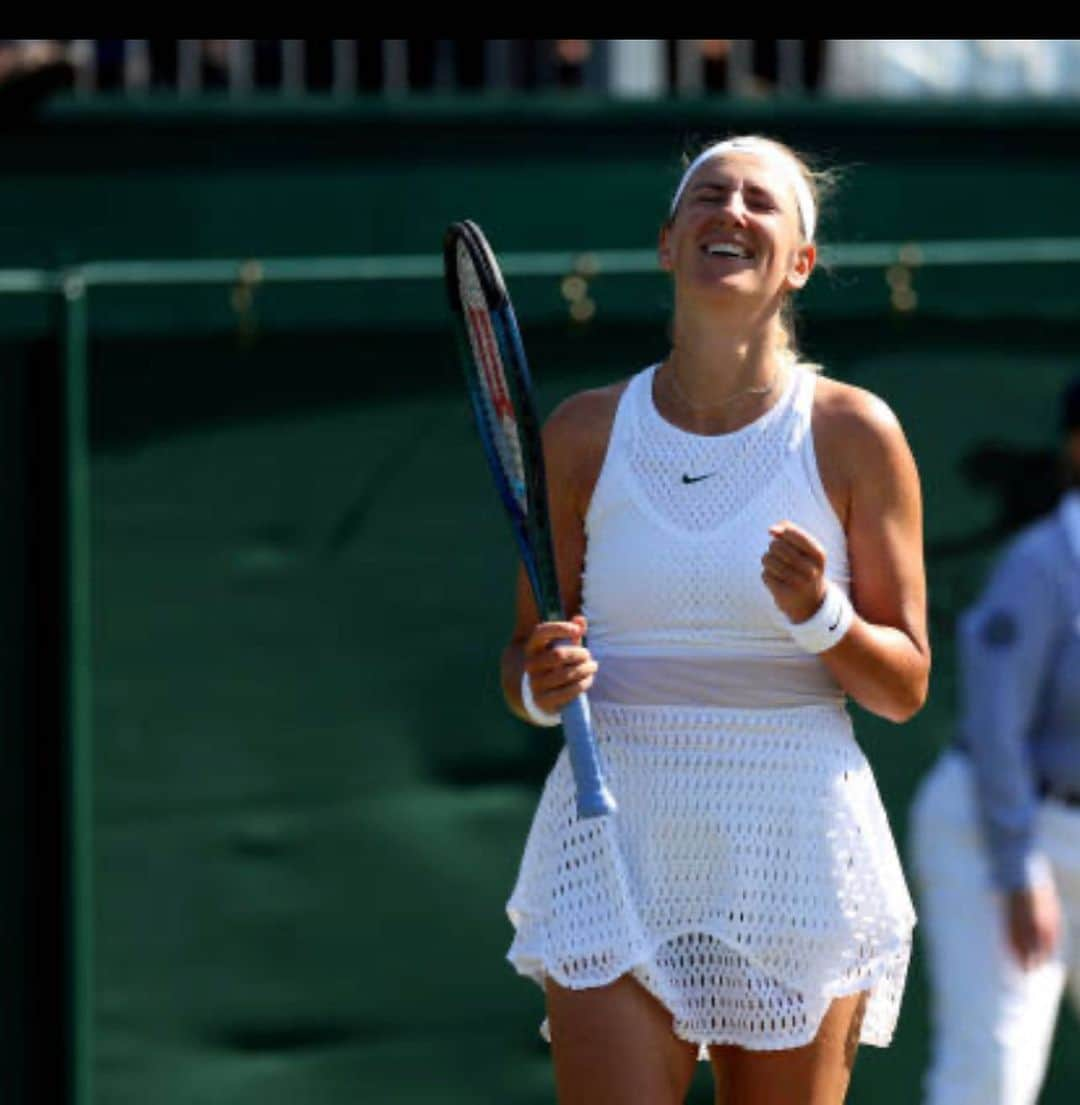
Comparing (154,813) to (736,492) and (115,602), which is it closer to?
(115,602)

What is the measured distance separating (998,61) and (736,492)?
17.7 feet

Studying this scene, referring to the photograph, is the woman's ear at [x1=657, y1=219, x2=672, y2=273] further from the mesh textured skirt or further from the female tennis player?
the mesh textured skirt

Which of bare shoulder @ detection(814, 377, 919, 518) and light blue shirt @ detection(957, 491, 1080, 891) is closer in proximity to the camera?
bare shoulder @ detection(814, 377, 919, 518)

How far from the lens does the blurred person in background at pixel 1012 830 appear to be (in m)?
5.32

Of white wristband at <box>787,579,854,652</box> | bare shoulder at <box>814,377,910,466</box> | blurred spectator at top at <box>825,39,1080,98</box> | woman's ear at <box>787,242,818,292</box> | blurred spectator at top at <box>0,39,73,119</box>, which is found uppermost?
woman's ear at <box>787,242,818,292</box>

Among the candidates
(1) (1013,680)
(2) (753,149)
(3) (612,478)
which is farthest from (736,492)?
(1) (1013,680)

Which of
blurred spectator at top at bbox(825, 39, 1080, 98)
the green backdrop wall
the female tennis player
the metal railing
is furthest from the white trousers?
blurred spectator at top at bbox(825, 39, 1080, 98)

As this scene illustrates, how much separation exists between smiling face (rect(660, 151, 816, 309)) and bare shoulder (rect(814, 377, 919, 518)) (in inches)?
7.6

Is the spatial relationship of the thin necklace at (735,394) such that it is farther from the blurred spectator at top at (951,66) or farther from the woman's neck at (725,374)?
the blurred spectator at top at (951,66)

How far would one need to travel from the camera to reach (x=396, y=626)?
6512 millimetres

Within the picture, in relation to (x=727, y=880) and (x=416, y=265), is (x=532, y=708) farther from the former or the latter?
(x=416, y=265)

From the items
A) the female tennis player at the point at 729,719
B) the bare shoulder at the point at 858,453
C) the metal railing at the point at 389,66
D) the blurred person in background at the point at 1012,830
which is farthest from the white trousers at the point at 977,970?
the metal railing at the point at 389,66

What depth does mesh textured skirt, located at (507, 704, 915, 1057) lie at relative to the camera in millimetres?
4098

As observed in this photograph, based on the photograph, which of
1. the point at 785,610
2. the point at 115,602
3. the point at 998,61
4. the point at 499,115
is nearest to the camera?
the point at 785,610
